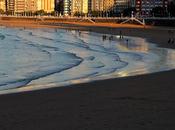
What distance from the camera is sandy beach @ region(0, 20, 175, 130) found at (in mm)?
8102

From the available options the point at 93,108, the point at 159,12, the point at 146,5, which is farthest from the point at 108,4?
the point at 93,108

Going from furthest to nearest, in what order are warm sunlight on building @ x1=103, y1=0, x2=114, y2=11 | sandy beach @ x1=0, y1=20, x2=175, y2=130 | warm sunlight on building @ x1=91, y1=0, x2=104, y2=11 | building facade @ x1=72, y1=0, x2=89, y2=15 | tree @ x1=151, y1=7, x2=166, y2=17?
1. building facade @ x1=72, y1=0, x2=89, y2=15
2. warm sunlight on building @ x1=91, y1=0, x2=104, y2=11
3. warm sunlight on building @ x1=103, y1=0, x2=114, y2=11
4. tree @ x1=151, y1=7, x2=166, y2=17
5. sandy beach @ x1=0, y1=20, x2=175, y2=130

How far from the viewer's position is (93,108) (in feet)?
32.4

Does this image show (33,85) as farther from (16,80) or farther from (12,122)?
(12,122)

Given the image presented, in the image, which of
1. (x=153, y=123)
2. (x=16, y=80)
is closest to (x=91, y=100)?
(x=153, y=123)

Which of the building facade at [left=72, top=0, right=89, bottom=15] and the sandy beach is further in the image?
the building facade at [left=72, top=0, right=89, bottom=15]

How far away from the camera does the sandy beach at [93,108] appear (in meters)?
8.10

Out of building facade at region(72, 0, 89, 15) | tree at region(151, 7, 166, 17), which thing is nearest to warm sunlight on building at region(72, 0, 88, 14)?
building facade at region(72, 0, 89, 15)

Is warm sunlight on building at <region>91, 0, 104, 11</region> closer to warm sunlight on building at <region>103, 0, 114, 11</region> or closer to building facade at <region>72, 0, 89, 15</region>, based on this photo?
warm sunlight on building at <region>103, 0, 114, 11</region>

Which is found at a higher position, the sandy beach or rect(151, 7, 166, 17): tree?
rect(151, 7, 166, 17): tree

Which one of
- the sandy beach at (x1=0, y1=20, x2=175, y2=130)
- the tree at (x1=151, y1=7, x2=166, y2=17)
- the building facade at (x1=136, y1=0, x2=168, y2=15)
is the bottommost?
the sandy beach at (x1=0, y1=20, x2=175, y2=130)

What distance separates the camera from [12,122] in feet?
27.5

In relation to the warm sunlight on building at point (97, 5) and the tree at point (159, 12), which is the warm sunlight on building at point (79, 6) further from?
the tree at point (159, 12)

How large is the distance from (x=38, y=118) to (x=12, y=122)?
0.60 metres
